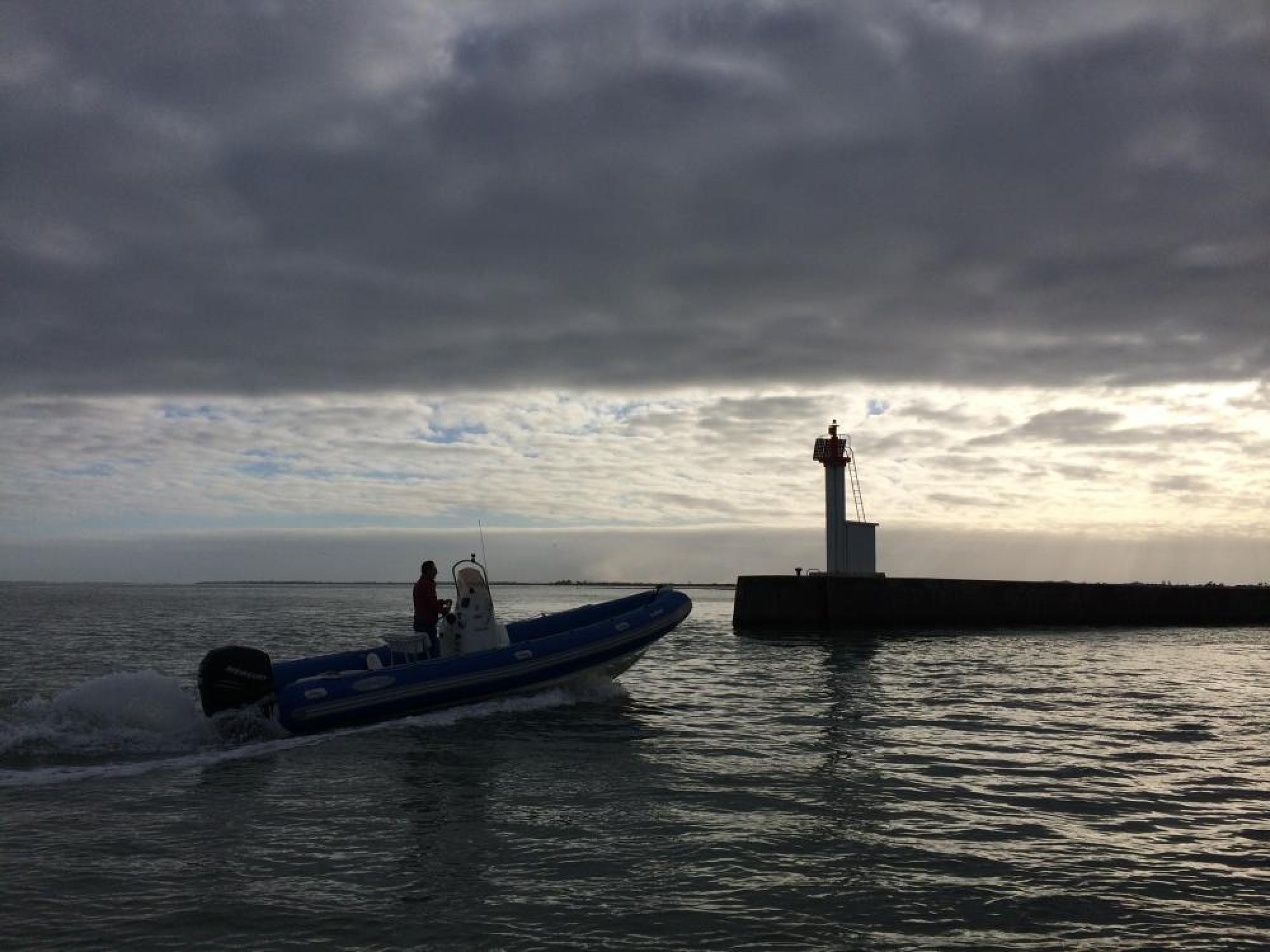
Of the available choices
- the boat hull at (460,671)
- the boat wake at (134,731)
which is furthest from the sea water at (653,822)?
the boat hull at (460,671)

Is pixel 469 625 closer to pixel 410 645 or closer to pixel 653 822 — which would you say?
pixel 410 645

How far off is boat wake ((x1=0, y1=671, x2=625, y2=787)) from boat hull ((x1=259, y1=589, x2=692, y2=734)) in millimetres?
228

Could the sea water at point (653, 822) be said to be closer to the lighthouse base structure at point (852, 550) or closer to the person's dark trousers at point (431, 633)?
the person's dark trousers at point (431, 633)

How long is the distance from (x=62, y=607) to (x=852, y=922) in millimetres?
65501

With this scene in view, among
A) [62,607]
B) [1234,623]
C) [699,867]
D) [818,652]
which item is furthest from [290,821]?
[62,607]

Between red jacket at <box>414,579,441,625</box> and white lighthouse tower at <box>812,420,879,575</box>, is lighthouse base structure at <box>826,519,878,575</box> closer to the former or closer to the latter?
white lighthouse tower at <box>812,420,879,575</box>

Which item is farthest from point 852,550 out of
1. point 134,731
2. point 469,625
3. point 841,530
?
point 134,731

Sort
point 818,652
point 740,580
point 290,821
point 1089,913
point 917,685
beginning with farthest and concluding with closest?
point 740,580 → point 818,652 → point 917,685 → point 290,821 → point 1089,913

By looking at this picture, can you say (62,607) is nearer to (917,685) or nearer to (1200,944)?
(917,685)

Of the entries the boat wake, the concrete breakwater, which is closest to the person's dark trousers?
the boat wake

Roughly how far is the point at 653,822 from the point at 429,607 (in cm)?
722

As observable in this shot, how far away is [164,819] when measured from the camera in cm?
786

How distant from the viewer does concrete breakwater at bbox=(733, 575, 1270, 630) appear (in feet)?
95.9

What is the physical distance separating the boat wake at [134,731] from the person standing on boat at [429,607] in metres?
1.34
